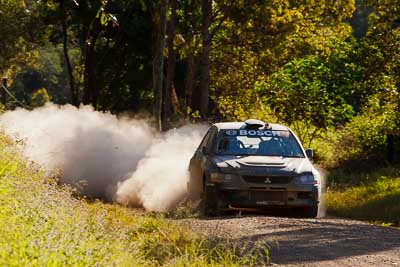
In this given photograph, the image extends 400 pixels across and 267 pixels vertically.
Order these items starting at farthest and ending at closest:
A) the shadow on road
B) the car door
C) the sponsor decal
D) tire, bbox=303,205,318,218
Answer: the sponsor decal
the car door
tire, bbox=303,205,318,218
the shadow on road

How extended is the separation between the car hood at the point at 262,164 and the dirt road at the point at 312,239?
50.3 inches

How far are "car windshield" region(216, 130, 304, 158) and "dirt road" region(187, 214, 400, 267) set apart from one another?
2.21m

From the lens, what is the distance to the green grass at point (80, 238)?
881 cm

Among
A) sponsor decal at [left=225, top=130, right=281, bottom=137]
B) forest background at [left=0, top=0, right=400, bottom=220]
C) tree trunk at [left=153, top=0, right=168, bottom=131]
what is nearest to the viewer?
sponsor decal at [left=225, top=130, right=281, bottom=137]

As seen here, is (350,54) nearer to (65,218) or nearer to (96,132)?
(96,132)

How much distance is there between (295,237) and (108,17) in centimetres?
1382

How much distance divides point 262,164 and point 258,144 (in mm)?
1109

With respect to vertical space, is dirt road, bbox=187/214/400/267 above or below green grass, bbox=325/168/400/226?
above

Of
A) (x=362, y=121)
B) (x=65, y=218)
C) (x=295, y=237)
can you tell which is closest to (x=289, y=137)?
(x=295, y=237)

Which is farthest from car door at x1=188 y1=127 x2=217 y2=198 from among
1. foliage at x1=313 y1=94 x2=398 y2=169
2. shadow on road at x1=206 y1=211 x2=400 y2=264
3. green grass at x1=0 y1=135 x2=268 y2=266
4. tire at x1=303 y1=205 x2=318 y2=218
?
foliage at x1=313 y1=94 x2=398 y2=169

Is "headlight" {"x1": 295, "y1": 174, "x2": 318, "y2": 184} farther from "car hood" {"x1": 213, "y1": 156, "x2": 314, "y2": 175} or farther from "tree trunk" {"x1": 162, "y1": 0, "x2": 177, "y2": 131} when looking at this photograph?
"tree trunk" {"x1": 162, "y1": 0, "x2": 177, "y2": 131}

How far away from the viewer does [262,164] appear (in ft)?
54.9

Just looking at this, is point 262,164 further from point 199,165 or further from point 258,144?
point 199,165

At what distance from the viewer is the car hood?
16.6 metres
